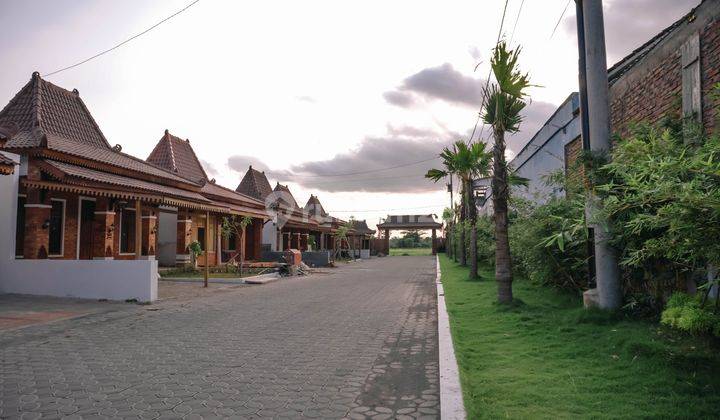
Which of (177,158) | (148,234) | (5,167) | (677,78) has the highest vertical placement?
(177,158)

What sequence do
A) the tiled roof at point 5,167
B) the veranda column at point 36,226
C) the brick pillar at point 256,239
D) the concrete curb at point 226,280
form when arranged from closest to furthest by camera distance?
the tiled roof at point 5,167, the veranda column at point 36,226, the concrete curb at point 226,280, the brick pillar at point 256,239

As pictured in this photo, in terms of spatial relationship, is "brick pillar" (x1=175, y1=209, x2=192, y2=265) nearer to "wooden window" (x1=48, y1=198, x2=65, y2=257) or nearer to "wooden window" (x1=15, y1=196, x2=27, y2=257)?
"wooden window" (x1=48, y1=198, x2=65, y2=257)

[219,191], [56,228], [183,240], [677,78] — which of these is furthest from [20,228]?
[677,78]

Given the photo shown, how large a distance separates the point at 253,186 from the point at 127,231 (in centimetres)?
1651

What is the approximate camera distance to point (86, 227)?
16938mm

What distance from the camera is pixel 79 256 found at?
54.9 ft

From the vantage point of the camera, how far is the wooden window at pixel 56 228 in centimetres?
1538

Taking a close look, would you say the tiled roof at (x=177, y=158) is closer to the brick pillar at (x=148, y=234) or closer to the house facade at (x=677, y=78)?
the brick pillar at (x=148, y=234)

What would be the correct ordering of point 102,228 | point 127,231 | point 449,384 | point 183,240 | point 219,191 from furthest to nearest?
point 219,191 → point 183,240 → point 127,231 → point 102,228 → point 449,384

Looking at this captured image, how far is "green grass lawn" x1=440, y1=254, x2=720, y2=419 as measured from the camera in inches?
157

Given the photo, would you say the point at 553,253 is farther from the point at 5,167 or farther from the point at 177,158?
the point at 177,158

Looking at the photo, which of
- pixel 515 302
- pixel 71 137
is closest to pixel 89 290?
pixel 71 137

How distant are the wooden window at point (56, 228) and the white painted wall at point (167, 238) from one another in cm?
818

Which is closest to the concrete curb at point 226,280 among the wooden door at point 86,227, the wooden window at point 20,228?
the wooden door at point 86,227
